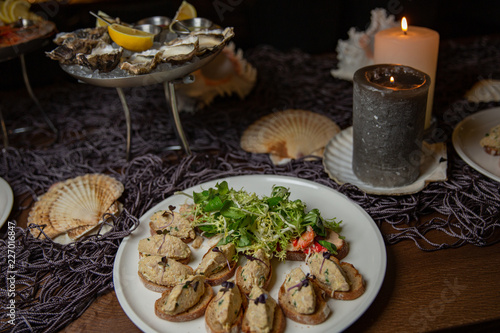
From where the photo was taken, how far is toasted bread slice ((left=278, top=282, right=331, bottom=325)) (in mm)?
791

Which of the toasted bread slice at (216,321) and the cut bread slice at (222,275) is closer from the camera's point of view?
the toasted bread slice at (216,321)

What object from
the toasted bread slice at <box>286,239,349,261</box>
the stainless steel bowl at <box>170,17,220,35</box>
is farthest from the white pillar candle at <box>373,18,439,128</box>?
the toasted bread slice at <box>286,239,349,261</box>

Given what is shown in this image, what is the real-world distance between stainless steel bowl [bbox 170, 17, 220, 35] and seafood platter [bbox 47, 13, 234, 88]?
0.02m

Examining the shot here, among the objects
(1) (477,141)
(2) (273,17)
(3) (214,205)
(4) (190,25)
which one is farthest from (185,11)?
(1) (477,141)

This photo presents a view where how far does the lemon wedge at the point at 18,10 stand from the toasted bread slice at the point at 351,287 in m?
1.50

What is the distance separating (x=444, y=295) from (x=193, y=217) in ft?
1.89

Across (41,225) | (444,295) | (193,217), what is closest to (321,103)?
(193,217)

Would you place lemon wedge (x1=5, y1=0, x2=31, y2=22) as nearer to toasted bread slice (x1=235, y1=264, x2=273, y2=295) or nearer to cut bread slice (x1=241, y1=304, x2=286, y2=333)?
toasted bread slice (x1=235, y1=264, x2=273, y2=295)

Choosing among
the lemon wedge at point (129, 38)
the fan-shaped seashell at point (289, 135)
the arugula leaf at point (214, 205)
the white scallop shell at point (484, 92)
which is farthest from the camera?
the white scallop shell at point (484, 92)

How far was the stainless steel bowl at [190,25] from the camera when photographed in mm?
1329

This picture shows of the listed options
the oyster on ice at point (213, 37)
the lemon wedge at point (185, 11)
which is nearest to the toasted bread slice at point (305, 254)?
the oyster on ice at point (213, 37)

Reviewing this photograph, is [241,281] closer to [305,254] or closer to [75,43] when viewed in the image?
[305,254]

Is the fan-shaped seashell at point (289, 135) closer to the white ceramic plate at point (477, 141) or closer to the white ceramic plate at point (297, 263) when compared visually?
the white ceramic plate at point (297, 263)

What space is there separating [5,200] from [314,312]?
0.97 m
